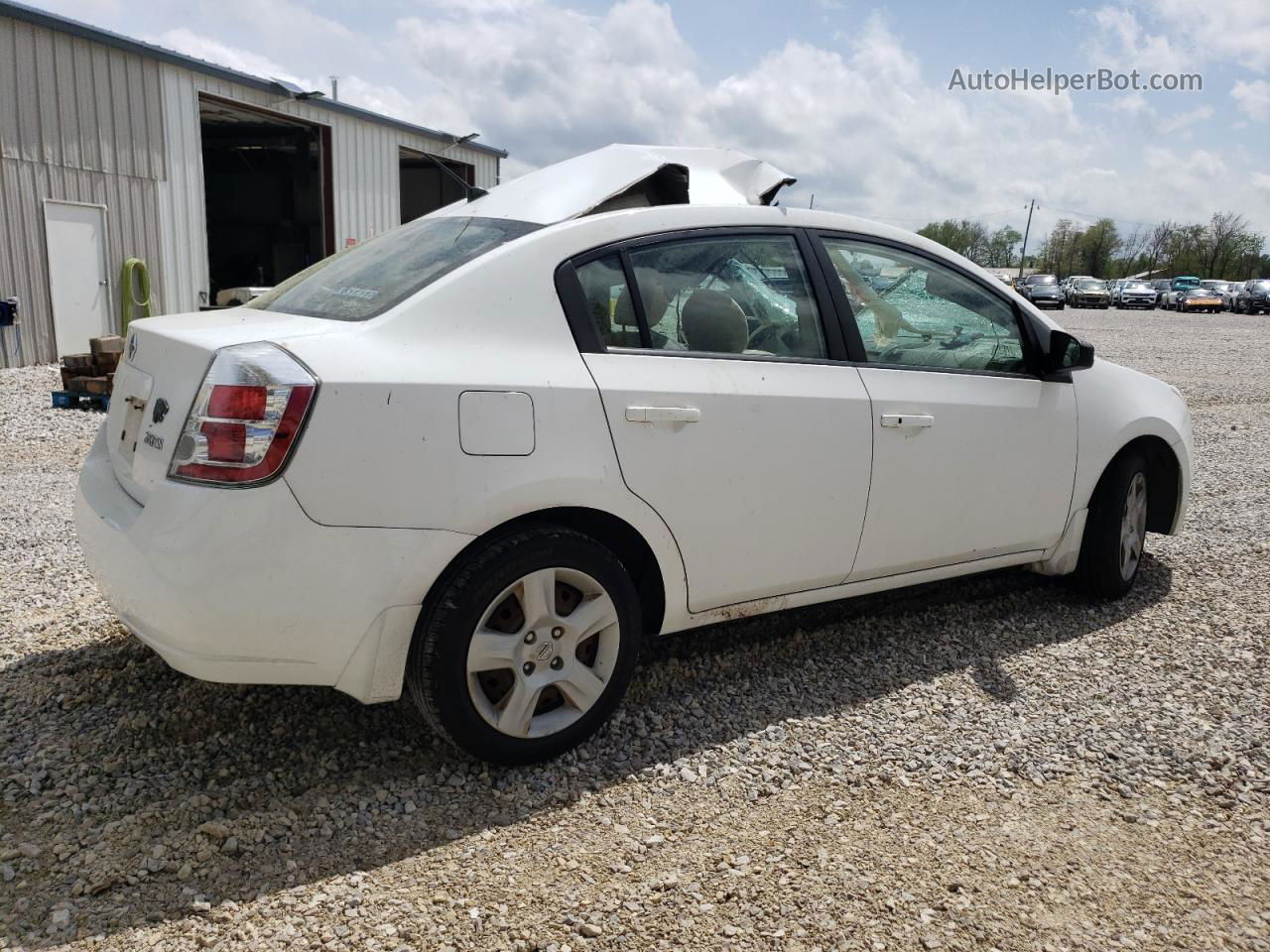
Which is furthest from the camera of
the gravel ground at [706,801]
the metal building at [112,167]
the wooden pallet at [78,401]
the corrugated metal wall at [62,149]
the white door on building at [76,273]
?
the white door on building at [76,273]

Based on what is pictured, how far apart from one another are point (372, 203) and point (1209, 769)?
18.2 metres

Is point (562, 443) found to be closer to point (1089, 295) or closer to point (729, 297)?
point (729, 297)

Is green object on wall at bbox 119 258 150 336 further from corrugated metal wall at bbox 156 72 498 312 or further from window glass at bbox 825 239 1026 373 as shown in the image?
window glass at bbox 825 239 1026 373

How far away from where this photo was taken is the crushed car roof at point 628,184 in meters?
3.38

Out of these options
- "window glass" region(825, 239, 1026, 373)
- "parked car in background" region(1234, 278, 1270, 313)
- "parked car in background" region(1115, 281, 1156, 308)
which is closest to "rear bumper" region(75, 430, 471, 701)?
"window glass" region(825, 239, 1026, 373)

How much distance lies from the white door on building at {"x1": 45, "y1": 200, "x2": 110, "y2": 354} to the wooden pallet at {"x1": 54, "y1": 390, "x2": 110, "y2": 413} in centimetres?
427

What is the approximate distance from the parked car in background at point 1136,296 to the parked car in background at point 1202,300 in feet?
11.0

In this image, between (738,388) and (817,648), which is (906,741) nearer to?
(817,648)

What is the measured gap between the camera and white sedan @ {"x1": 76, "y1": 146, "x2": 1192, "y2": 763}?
2.62 meters

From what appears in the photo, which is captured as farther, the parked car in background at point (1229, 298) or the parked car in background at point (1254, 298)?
the parked car in background at point (1229, 298)

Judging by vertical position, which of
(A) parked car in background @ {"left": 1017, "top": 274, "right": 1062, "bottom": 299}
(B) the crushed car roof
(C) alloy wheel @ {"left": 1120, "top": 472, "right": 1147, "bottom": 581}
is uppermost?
(A) parked car in background @ {"left": 1017, "top": 274, "right": 1062, "bottom": 299}

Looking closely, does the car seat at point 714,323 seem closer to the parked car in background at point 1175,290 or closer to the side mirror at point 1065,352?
the side mirror at point 1065,352

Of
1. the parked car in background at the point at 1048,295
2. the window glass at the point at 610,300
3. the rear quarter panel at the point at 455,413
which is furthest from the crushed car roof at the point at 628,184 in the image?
the parked car in background at the point at 1048,295

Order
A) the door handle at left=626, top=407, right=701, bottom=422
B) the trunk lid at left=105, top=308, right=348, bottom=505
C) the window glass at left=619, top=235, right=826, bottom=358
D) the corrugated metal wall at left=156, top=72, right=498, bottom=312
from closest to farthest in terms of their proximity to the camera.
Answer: the trunk lid at left=105, top=308, right=348, bottom=505 < the door handle at left=626, top=407, right=701, bottom=422 < the window glass at left=619, top=235, right=826, bottom=358 < the corrugated metal wall at left=156, top=72, right=498, bottom=312
